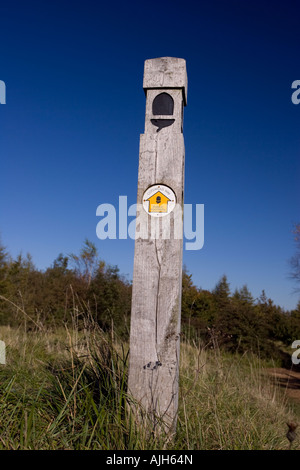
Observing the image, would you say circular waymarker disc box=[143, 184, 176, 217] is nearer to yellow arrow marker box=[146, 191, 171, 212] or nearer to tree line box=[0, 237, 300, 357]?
yellow arrow marker box=[146, 191, 171, 212]

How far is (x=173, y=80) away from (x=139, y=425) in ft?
7.77

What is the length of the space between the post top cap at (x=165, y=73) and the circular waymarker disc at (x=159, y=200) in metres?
0.77

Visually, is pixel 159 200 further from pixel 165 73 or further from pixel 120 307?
pixel 120 307

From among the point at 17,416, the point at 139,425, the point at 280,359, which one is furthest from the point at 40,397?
the point at 280,359

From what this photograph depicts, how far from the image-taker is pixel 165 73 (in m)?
2.70

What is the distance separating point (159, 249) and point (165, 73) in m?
1.32

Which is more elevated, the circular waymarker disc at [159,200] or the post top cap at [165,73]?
the post top cap at [165,73]

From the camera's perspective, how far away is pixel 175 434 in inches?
88.6

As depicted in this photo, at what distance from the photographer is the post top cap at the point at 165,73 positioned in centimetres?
268

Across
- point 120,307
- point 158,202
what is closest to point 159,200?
point 158,202

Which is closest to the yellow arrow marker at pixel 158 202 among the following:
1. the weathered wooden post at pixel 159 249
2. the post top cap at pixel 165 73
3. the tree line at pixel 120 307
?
the weathered wooden post at pixel 159 249

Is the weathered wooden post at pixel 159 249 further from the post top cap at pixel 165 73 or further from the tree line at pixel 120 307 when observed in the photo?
the tree line at pixel 120 307

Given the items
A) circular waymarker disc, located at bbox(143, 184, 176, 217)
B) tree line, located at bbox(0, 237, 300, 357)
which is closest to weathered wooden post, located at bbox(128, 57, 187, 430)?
circular waymarker disc, located at bbox(143, 184, 176, 217)

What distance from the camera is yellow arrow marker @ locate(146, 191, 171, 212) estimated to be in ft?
8.32
